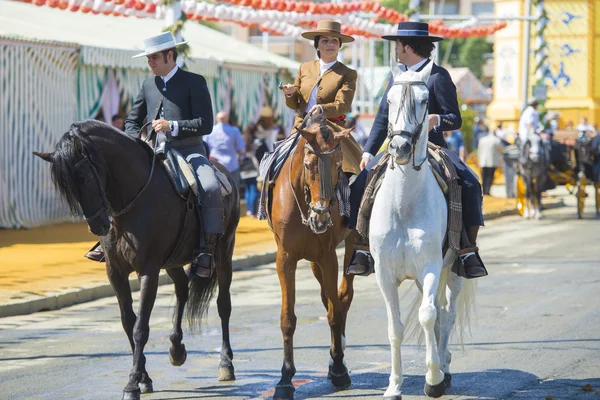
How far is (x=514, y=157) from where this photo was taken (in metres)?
25.9

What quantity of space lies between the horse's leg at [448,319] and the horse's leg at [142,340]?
217 centimetres

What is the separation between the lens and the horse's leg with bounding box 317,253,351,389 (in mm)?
8336

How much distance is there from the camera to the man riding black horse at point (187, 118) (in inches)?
350

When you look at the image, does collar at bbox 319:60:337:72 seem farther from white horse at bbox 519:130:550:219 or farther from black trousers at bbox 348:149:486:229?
white horse at bbox 519:130:550:219

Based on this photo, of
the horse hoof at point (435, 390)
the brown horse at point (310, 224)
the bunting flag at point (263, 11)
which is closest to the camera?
the horse hoof at point (435, 390)

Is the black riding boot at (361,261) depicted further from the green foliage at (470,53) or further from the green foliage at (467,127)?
the green foliage at (470,53)

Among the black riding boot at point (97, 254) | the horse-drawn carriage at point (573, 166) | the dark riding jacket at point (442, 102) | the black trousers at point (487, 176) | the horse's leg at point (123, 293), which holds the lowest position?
the black trousers at point (487, 176)

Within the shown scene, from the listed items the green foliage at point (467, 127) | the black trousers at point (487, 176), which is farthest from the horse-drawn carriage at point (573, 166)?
the green foliage at point (467, 127)

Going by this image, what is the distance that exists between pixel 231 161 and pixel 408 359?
12208 millimetres

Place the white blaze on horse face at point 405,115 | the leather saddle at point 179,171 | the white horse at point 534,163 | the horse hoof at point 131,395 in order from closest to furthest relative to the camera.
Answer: the white blaze on horse face at point 405,115 < the horse hoof at point 131,395 < the leather saddle at point 179,171 < the white horse at point 534,163

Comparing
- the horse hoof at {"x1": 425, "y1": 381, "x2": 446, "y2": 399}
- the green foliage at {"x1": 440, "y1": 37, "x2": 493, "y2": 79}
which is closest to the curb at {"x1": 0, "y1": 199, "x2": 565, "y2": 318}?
the horse hoof at {"x1": 425, "y1": 381, "x2": 446, "y2": 399}

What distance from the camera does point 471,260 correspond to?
823 centimetres

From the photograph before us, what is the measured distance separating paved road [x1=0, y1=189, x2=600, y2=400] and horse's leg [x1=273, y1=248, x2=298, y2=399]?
0.84ft

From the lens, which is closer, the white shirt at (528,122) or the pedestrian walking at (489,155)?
the white shirt at (528,122)
